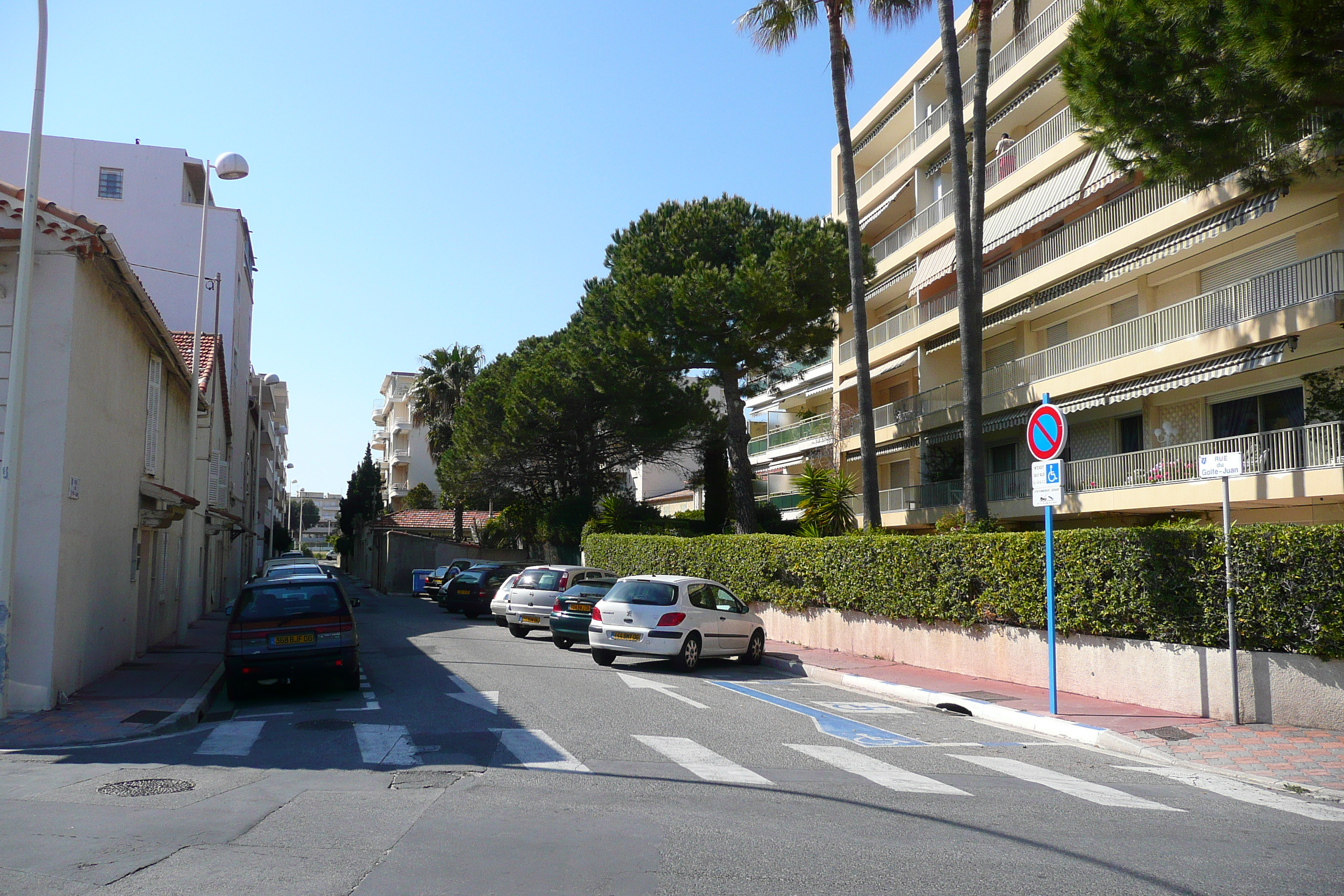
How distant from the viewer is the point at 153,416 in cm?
1766

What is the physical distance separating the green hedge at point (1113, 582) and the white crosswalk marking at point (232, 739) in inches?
405

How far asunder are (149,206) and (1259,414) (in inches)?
1389

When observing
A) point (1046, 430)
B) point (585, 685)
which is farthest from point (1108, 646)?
point (585, 685)

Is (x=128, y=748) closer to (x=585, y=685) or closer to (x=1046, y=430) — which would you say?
(x=585, y=685)

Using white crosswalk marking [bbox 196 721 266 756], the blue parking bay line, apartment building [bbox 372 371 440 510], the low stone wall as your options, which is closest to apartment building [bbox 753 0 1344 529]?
the low stone wall

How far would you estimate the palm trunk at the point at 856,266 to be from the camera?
2502 centimetres

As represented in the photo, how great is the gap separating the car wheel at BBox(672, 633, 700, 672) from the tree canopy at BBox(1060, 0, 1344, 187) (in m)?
9.75

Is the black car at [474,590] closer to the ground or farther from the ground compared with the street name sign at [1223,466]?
closer to the ground

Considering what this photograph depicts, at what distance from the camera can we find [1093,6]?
45.6 ft

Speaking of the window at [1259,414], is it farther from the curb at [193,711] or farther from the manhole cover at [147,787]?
the manhole cover at [147,787]

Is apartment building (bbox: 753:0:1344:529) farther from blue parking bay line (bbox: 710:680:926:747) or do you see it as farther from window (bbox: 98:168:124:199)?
window (bbox: 98:168:124:199)

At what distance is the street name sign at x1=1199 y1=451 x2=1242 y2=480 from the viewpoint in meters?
11.0

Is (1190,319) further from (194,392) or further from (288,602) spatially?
(194,392)

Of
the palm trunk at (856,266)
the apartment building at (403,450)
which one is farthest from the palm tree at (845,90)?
the apartment building at (403,450)
